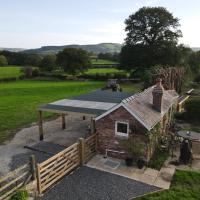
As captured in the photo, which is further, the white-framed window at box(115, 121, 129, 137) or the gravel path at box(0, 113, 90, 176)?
the gravel path at box(0, 113, 90, 176)

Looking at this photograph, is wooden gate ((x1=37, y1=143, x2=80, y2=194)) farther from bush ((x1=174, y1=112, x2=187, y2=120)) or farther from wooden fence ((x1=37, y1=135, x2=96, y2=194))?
bush ((x1=174, y1=112, x2=187, y2=120))

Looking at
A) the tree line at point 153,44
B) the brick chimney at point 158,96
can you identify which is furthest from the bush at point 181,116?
the tree line at point 153,44

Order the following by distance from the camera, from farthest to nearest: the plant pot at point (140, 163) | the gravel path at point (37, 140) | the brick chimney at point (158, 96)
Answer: the brick chimney at point (158, 96) < the gravel path at point (37, 140) < the plant pot at point (140, 163)

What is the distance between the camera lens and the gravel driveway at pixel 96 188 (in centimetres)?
1062

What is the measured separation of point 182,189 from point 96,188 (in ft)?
12.7

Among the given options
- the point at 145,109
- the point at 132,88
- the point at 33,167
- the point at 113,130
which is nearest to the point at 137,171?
the point at 113,130

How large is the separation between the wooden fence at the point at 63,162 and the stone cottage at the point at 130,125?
34.7 inches

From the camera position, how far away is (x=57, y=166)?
1227 cm

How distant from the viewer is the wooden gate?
1095 cm

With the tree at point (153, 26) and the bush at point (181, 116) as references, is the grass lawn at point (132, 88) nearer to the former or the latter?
the tree at point (153, 26)

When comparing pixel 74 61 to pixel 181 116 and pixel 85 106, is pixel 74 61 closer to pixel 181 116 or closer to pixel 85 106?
pixel 181 116

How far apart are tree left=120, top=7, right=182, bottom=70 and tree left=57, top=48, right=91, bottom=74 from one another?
15015 mm

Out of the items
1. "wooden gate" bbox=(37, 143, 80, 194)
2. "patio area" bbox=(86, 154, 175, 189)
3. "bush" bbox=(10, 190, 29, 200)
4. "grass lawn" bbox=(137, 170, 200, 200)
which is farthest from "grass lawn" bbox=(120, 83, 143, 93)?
"bush" bbox=(10, 190, 29, 200)

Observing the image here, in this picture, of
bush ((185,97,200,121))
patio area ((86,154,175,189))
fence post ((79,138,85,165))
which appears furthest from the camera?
bush ((185,97,200,121))
